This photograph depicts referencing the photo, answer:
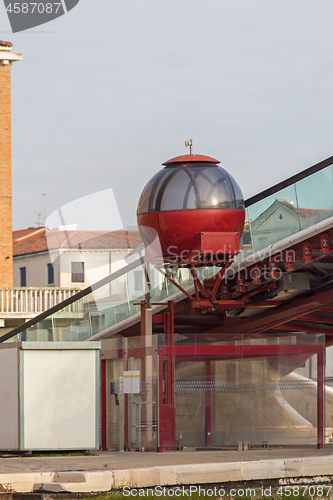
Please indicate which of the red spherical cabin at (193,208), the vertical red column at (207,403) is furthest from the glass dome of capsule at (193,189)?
the vertical red column at (207,403)

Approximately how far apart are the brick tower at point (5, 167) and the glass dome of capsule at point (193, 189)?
28.2 metres

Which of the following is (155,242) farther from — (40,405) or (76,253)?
(76,253)

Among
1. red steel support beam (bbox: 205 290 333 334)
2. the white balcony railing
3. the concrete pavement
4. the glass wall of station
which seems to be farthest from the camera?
the white balcony railing

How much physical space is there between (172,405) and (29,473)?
6094mm

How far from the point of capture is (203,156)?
59.5ft

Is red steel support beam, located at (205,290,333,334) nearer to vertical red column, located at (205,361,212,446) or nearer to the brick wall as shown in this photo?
vertical red column, located at (205,361,212,446)

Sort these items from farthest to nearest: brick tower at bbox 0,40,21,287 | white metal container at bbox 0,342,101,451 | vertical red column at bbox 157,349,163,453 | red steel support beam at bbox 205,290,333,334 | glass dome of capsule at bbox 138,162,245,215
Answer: brick tower at bbox 0,40,21,287, red steel support beam at bbox 205,290,333,334, glass dome of capsule at bbox 138,162,245,215, vertical red column at bbox 157,349,163,453, white metal container at bbox 0,342,101,451

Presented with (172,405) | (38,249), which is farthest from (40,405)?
(38,249)

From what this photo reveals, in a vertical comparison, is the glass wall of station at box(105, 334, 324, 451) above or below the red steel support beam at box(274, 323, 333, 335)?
below

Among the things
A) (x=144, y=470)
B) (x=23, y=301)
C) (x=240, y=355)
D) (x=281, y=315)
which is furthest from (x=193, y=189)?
(x=23, y=301)

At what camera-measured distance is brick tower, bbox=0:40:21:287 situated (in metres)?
44.7

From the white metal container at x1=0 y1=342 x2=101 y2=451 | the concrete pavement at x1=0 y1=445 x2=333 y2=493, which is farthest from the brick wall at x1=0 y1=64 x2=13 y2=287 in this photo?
the concrete pavement at x1=0 y1=445 x2=333 y2=493

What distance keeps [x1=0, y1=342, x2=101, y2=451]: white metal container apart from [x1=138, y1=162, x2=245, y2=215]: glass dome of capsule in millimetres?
3489

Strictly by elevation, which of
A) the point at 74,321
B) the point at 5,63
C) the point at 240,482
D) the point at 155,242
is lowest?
the point at 240,482
